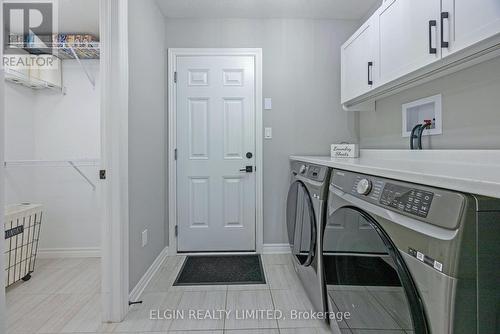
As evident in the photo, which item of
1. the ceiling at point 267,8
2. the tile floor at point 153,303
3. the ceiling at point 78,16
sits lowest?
the tile floor at point 153,303

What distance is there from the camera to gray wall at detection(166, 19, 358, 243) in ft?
9.46

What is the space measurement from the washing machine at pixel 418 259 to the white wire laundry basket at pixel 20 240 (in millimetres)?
2362

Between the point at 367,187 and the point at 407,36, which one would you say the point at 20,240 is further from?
the point at 407,36

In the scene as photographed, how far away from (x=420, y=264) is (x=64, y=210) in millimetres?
3020

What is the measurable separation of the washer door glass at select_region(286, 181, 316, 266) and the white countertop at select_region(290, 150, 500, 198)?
0.82 feet

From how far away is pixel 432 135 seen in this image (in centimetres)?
185

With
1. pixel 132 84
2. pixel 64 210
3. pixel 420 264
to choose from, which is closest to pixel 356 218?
pixel 420 264

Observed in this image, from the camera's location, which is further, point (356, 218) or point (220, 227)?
point (220, 227)

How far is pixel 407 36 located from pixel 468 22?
1.34 ft

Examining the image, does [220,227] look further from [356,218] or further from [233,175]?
[356,218]

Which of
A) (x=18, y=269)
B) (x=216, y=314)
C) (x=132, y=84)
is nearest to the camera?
(x=216, y=314)

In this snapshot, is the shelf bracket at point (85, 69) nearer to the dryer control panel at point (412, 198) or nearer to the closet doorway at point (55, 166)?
the closet doorway at point (55, 166)

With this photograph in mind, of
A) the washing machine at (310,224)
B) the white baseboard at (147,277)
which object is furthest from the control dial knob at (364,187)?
the white baseboard at (147,277)

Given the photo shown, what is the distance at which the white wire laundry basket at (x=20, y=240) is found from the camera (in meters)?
2.13
